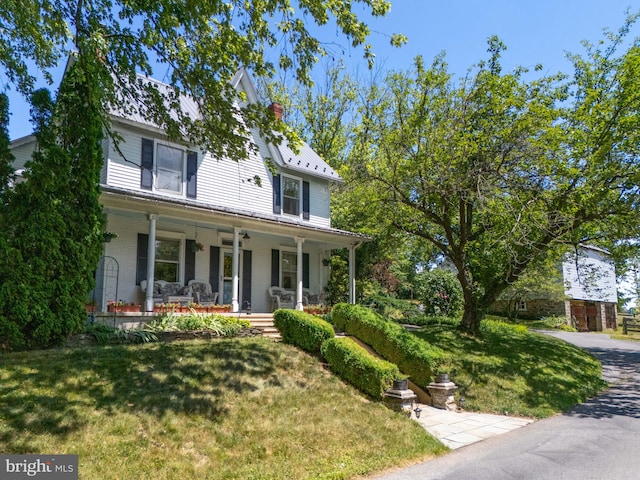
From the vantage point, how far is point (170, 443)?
490cm

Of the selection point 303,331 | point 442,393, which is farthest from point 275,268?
point 442,393

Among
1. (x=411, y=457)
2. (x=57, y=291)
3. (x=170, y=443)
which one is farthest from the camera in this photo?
(x=57, y=291)

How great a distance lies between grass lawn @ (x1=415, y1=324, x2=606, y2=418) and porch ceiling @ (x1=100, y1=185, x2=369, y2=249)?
182 inches

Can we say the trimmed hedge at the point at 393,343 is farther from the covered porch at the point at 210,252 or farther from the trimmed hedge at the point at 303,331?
the covered porch at the point at 210,252

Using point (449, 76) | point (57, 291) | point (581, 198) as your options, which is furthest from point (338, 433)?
point (449, 76)

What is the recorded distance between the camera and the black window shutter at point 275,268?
15930 millimetres

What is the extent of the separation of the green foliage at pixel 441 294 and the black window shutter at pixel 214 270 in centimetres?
1171

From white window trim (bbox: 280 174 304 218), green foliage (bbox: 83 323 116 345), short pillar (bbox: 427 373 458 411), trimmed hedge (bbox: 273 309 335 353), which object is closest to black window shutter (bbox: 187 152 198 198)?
white window trim (bbox: 280 174 304 218)

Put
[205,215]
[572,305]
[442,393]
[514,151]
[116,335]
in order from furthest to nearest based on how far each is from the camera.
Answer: [572,305], [205,215], [514,151], [116,335], [442,393]

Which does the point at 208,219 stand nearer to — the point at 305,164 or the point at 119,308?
the point at 119,308

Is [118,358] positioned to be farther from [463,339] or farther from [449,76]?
[449,76]

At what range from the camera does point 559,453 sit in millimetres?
5887

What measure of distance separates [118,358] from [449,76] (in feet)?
37.5

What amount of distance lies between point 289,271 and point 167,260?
15.9 ft
